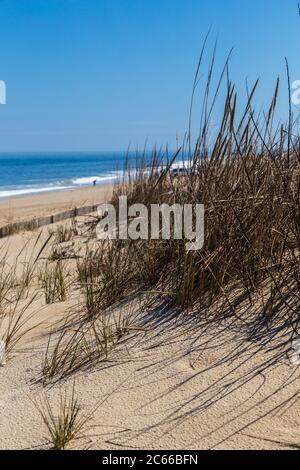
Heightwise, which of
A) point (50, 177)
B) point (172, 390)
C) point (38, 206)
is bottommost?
point (38, 206)

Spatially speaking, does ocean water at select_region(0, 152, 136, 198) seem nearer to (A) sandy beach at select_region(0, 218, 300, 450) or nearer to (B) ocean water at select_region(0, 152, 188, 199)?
(B) ocean water at select_region(0, 152, 188, 199)

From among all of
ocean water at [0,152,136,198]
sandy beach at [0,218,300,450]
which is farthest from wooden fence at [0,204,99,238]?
sandy beach at [0,218,300,450]

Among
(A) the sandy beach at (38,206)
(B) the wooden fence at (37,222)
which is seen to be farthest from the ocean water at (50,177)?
(A) the sandy beach at (38,206)

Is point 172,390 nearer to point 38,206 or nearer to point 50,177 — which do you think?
point 38,206

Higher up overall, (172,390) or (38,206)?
(172,390)

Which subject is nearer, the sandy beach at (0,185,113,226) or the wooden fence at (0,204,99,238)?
the wooden fence at (0,204,99,238)

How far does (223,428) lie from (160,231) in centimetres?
134

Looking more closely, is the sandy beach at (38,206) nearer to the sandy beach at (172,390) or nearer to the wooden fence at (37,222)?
the wooden fence at (37,222)

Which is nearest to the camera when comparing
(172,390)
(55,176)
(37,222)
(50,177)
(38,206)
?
(172,390)

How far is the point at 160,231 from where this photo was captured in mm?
2629

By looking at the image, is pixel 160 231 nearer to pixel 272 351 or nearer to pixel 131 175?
pixel 272 351

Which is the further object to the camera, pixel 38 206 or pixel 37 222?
pixel 38 206

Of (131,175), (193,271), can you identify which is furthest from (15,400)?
(131,175)

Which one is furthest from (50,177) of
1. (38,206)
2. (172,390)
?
(172,390)
